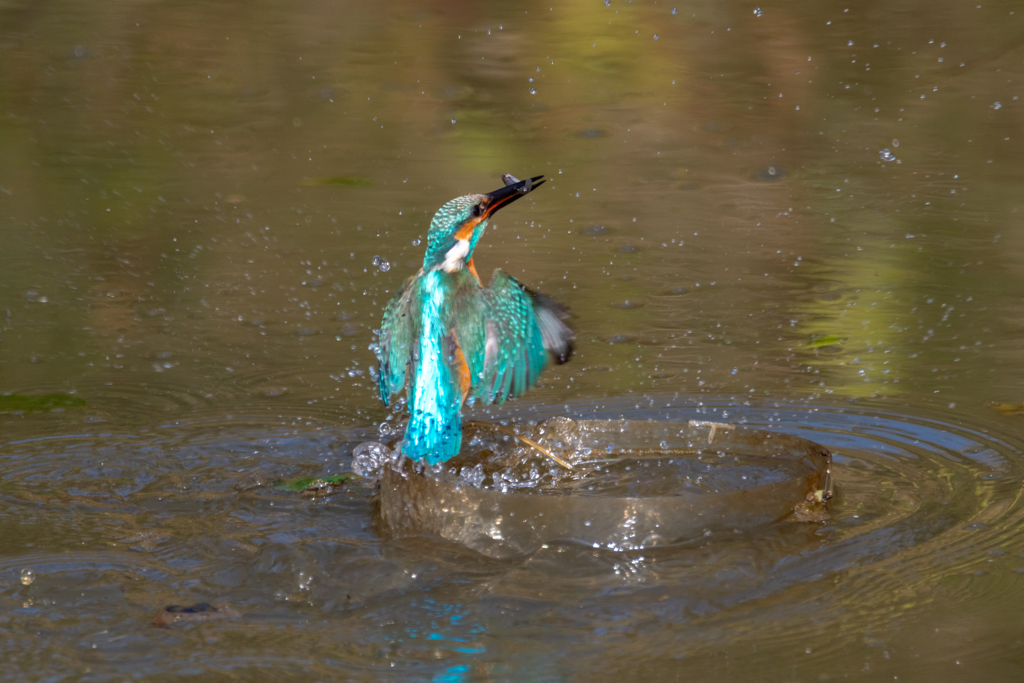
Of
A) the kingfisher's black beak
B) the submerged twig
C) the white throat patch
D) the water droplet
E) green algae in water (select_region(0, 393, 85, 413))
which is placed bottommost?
the water droplet

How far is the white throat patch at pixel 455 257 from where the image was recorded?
2.80 m

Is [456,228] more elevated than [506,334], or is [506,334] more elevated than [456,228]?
[456,228]

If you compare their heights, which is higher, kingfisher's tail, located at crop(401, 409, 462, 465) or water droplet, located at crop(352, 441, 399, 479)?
kingfisher's tail, located at crop(401, 409, 462, 465)

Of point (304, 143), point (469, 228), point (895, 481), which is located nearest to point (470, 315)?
point (469, 228)

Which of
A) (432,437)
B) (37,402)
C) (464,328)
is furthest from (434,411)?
(37,402)

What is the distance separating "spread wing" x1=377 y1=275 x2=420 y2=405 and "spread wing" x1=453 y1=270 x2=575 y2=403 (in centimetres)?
12

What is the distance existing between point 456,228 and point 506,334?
0.29 meters

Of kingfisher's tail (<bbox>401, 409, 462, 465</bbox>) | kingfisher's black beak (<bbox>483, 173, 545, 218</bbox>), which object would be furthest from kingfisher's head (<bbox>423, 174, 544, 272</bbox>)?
kingfisher's tail (<bbox>401, 409, 462, 465</bbox>)

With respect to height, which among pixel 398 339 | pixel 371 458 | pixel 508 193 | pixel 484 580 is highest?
pixel 508 193

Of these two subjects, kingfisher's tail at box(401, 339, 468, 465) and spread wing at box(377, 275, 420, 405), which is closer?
kingfisher's tail at box(401, 339, 468, 465)

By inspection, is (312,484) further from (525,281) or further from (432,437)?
(525,281)

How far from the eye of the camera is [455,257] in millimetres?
2814

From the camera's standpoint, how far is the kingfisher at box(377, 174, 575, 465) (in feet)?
8.98

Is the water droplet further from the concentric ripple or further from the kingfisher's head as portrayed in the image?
the kingfisher's head
